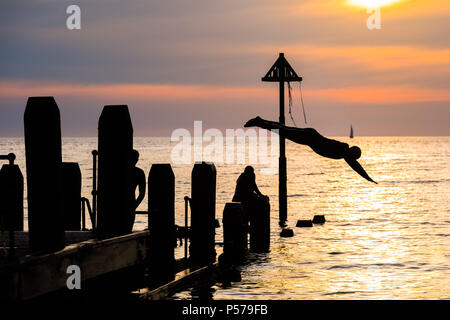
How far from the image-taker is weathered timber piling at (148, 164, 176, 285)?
11.6 meters

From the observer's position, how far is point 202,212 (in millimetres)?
14398

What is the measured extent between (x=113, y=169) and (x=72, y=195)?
552cm

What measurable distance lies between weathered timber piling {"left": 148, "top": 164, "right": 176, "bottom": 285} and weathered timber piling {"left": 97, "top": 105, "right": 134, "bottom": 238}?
4.91 feet

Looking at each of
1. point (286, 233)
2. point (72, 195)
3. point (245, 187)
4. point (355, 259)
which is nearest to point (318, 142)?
point (72, 195)

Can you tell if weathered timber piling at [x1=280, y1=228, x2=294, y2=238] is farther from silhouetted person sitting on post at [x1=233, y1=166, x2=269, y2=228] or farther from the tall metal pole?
silhouetted person sitting on post at [x1=233, y1=166, x2=269, y2=228]

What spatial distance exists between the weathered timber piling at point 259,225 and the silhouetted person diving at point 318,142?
880 centimetres

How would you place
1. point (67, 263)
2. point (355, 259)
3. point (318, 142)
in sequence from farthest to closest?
point (355, 259) → point (318, 142) → point (67, 263)

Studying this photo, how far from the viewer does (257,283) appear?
53.9 ft

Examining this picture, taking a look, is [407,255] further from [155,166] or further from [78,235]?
[78,235]

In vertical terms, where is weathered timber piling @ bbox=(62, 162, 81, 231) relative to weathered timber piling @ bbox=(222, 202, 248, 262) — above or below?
above

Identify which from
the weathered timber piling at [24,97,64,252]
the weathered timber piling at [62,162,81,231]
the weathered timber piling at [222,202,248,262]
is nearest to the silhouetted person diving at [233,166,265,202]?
the weathered timber piling at [222,202,248,262]

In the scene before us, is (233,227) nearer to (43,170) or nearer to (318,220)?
(43,170)
